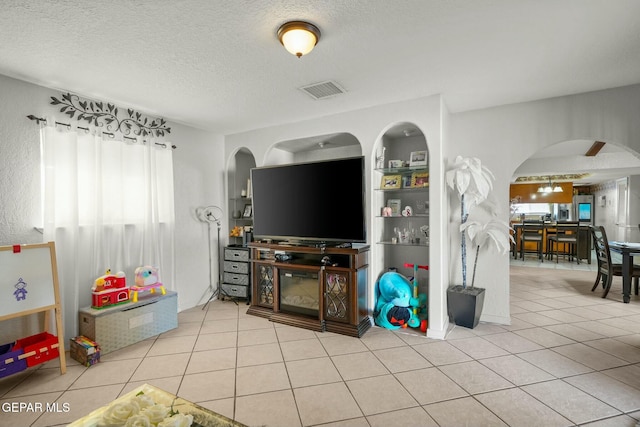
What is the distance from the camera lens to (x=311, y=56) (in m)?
2.27

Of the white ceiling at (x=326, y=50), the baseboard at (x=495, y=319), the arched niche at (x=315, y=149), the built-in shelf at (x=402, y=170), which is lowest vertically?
the baseboard at (x=495, y=319)

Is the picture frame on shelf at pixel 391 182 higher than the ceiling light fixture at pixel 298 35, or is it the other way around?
the ceiling light fixture at pixel 298 35

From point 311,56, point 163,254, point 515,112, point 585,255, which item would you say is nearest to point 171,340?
point 163,254

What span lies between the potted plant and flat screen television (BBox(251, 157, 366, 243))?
1.01m

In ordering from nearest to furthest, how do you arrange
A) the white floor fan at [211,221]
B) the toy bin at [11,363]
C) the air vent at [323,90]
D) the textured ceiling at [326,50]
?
1. the textured ceiling at [326,50]
2. the toy bin at [11,363]
3. the air vent at [323,90]
4. the white floor fan at [211,221]

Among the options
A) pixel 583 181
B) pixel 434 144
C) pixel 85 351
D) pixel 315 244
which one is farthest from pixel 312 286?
pixel 583 181

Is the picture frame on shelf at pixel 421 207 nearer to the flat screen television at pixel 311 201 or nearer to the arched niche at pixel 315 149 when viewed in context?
the flat screen television at pixel 311 201

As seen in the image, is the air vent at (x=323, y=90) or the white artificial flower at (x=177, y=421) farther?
the air vent at (x=323, y=90)

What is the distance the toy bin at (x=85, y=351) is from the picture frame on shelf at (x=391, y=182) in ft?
10.2

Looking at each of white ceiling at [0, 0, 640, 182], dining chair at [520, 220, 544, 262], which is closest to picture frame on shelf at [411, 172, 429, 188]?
white ceiling at [0, 0, 640, 182]

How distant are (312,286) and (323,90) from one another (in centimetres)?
207

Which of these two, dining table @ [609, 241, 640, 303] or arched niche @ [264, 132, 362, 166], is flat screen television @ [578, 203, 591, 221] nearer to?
dining table @ [609, 241, 640, 303]

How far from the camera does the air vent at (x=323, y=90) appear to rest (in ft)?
9.11

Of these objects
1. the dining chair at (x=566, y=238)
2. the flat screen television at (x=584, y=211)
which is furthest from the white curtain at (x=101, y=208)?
the flat screen television at (x=584, y=211)
